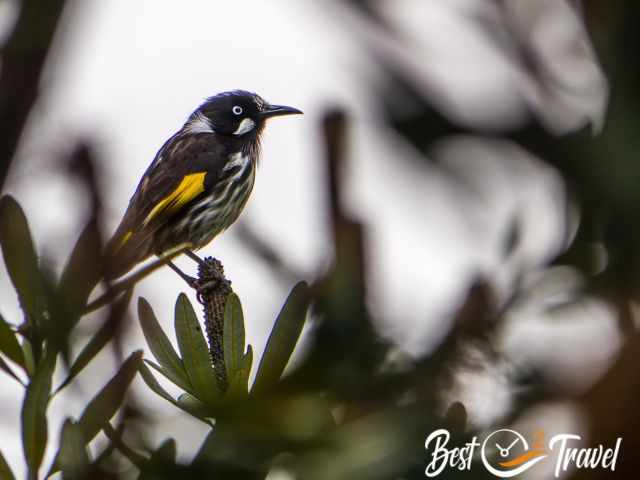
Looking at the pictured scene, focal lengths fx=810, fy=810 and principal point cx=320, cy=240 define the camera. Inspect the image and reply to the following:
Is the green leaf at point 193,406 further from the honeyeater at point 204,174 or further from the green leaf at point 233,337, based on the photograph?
the honeyeater at point 204,174

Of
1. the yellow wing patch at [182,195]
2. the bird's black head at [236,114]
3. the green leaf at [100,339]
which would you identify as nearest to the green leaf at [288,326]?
the green leaf at [100,339]

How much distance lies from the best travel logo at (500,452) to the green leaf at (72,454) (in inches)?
8.3

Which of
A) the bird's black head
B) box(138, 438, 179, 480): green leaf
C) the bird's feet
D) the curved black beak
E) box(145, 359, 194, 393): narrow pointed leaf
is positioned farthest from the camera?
the bird's black head

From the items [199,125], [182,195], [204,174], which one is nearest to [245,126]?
[199,125]

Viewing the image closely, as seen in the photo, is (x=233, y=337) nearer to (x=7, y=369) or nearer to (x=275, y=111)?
(x=7, y=369)

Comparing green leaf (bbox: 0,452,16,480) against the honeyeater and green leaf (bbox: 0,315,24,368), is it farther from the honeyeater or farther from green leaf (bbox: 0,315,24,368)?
the honeyeater

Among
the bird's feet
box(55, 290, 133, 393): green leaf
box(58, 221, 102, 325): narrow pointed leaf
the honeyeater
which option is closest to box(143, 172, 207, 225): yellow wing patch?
the honeyeater

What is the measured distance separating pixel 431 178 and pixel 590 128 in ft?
0.38

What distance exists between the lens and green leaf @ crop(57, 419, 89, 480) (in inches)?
19.4

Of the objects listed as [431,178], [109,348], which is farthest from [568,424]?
[109,348]

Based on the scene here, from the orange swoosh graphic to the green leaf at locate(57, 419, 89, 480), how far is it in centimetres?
27

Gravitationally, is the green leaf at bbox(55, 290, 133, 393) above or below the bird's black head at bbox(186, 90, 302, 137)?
below

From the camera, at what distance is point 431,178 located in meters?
0.59

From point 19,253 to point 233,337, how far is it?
1.01 feet
